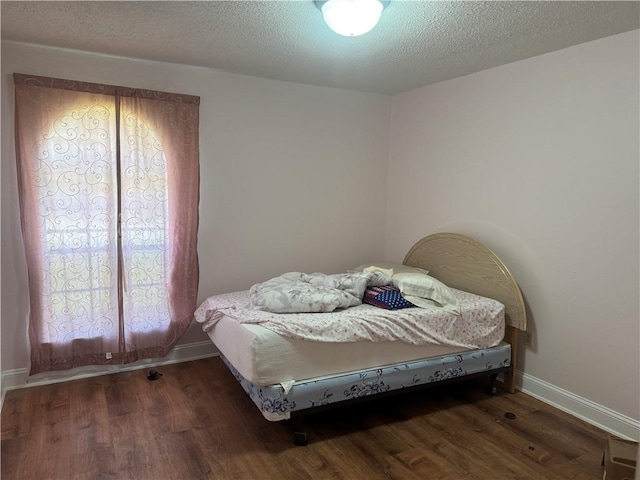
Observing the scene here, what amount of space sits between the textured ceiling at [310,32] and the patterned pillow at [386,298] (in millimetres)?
1652

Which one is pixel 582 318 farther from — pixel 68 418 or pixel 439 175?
pixel 68 418

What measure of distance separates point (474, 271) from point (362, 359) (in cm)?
127

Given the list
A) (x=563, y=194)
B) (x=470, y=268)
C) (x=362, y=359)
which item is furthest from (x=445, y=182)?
(x=362, y=359)

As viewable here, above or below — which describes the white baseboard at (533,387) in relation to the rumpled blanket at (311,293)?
below

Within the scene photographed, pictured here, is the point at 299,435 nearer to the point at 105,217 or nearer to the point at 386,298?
the point at 386,298

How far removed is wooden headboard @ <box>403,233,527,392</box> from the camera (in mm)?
3170

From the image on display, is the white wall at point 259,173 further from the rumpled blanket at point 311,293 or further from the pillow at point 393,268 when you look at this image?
the rumpled blanket at point 311,293

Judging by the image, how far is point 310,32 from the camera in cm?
268

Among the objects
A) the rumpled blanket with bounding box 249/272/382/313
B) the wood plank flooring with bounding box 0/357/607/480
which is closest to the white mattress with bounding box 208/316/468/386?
the rumpled blanket with bounding box 249/272/382/313

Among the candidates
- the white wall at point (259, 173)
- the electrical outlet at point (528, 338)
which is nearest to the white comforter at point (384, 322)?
the electrical outlet at point (528, 338)

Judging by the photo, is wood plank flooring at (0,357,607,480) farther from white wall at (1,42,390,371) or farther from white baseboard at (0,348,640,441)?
white wall at (1,42,390,371)

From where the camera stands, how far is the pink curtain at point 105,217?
119 inches

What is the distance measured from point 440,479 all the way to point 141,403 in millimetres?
1956

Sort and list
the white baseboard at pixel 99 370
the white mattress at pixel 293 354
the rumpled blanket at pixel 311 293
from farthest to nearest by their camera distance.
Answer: the white baseboard at pixel 99 370
the rumpled blanket at pixel 311 293
the white mattress at pixel 293 354
